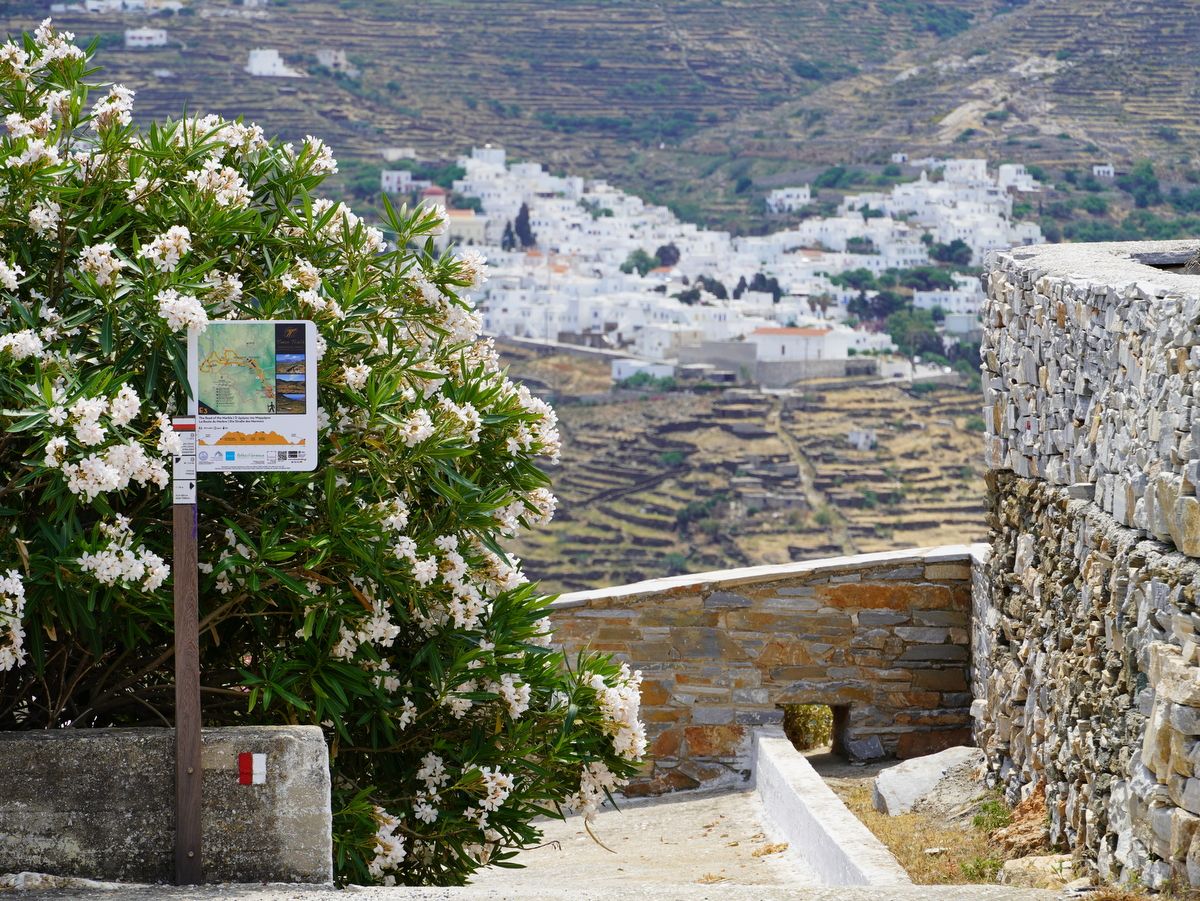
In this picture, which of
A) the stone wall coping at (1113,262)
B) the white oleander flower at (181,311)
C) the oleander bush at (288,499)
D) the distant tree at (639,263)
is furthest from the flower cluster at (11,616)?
the distant tree at (639,263)

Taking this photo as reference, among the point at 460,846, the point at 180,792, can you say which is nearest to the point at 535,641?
the point at 460,846

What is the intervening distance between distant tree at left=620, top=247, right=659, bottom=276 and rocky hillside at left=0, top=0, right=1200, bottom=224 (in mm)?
4013

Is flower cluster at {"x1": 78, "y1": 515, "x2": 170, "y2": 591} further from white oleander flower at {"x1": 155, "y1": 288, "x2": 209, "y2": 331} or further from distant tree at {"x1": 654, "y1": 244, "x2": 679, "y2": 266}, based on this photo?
distant tree at {"x1": 654, "y1": 244, "x2": 679, "y2": 266}

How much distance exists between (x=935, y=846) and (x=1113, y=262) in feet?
6.06

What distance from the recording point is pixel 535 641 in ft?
15.7

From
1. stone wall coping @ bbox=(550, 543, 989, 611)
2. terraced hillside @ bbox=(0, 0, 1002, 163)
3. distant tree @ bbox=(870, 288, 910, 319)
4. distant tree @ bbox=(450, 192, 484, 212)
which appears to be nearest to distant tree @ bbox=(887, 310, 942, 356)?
distant tree @ bbox=(870, 288, 910, 319)

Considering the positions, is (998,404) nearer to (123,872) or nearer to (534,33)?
(123,872)

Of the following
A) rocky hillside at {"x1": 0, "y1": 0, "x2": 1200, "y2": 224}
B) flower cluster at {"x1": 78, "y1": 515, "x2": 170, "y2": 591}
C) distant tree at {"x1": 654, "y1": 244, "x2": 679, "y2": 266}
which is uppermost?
rocky hillside at {"x1": 0, "y1": 0, "x2": 1200, "y2": 224}

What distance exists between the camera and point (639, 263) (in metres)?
89.3

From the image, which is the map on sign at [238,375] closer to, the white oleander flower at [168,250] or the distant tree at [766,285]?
the white oleander flower at [168,250]

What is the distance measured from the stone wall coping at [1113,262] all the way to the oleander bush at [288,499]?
1.57m

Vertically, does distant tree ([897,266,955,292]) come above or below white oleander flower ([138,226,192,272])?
below

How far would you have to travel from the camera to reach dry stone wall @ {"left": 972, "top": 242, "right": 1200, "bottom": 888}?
3639mm

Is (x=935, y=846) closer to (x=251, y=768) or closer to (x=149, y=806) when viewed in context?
(x=251, y=768)
